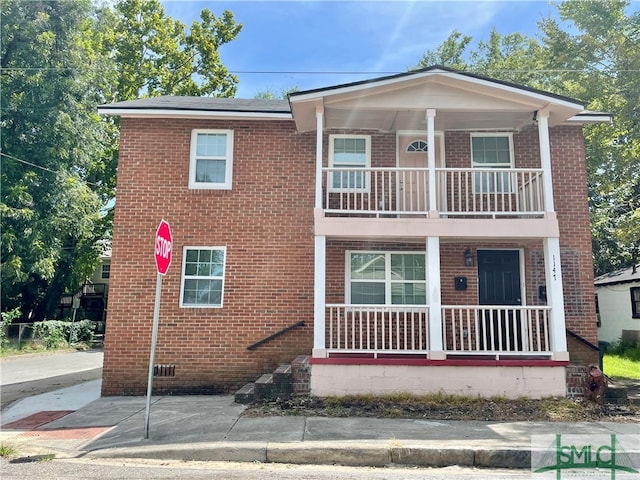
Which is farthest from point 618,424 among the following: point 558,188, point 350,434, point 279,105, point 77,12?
point 77,12

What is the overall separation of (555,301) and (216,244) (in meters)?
6.78

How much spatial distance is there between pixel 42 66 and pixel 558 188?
19732 millimetres

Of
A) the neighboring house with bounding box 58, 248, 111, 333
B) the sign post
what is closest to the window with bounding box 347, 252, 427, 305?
the sign post

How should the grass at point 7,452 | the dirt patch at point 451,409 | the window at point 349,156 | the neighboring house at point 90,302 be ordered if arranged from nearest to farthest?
the grass at point 7,452 → the dirt patch at point 451,409 → the window at point 349,156 → the neighboring house at point 90,302

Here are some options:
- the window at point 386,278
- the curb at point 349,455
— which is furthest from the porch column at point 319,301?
the curb at point 349,455

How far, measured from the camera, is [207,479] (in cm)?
480

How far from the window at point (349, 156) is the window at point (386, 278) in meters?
1.60

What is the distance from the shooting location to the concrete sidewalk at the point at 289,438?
547 cm

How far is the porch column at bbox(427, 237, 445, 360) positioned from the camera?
8.14 meters

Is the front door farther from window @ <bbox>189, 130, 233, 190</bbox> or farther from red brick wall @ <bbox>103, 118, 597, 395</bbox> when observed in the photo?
window @ <bbox>189, 130, 233, 190</bbox>

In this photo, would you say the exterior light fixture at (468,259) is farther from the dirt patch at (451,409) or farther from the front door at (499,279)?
the dirt patch at (451,409)

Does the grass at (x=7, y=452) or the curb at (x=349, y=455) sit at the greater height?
the curb at (x=349, y=455)

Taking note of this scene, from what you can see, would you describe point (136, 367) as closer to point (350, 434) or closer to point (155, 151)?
point (155, 151)

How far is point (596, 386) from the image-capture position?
25.8 feet
